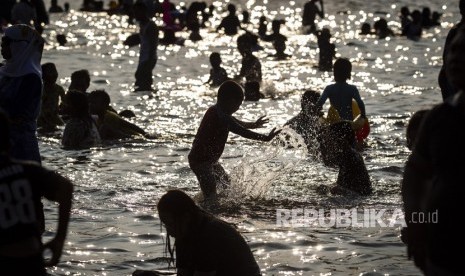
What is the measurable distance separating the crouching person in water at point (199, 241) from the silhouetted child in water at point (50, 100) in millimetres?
9656

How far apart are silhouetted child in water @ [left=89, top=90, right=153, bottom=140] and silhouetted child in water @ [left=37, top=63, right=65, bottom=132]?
26.0 inches

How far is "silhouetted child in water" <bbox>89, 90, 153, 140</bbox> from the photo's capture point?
56.3 feet

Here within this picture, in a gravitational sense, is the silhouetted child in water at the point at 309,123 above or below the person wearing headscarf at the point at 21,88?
below

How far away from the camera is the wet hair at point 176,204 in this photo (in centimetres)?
746

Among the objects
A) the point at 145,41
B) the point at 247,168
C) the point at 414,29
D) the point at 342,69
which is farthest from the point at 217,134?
the point at 414,29

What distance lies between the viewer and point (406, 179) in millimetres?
6352

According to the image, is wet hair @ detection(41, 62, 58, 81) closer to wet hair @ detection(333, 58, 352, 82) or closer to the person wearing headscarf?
wet hair @ detection(333, 58, 352, 82)

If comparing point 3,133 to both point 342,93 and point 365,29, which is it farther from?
point 365,29

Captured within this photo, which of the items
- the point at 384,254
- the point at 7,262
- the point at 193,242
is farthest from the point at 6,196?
the point at 384,254

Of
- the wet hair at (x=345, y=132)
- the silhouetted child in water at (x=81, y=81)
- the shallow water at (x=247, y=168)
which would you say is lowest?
the shallow water at (x=247, y=168)

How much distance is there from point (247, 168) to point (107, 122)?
4.48 meters

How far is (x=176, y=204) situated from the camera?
293 inches

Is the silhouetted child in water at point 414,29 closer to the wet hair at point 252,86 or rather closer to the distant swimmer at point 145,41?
the distant swimmer at point 145,41

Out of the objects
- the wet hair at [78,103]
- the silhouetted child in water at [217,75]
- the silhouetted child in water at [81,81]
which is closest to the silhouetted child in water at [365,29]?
the silhouetted child in water at [217,75]
